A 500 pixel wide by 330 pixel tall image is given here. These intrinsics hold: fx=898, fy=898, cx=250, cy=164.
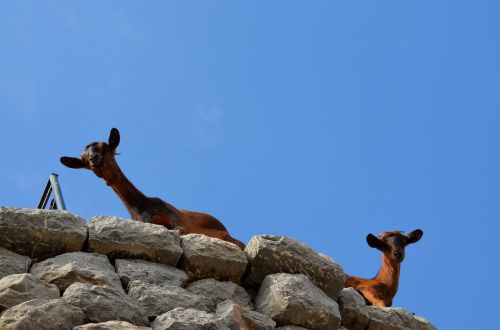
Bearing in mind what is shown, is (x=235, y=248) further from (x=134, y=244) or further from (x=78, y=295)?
(x=78, y=295)

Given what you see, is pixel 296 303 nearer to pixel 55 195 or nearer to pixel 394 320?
pixel 394 320

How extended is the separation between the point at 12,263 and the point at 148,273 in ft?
2.51

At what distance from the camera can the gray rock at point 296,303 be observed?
5211 millimetres

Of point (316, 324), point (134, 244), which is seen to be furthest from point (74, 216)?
point (316, 324)

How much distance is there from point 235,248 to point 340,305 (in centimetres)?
78

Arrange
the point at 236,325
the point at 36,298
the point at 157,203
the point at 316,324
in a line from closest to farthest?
the point at 36,298
the point at 236,325
the point at 316,324
the point at 157,203

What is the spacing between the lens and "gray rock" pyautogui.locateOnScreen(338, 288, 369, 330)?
18.7 feet

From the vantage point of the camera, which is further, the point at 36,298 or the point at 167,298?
the point at 167,298

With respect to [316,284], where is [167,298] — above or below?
below

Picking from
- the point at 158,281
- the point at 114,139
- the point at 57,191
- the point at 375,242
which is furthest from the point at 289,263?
the point at 375,242

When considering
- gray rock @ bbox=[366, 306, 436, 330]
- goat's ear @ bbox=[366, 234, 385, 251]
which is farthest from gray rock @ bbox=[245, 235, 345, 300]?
goat's ear @ bbox=[366, 234, 385, 251]

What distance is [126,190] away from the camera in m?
7.12

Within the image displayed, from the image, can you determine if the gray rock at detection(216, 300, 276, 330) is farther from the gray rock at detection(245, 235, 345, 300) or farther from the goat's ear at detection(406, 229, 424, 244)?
the goat's ear at detection(406, 229, 424, 244)

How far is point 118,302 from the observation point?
15.4ft
